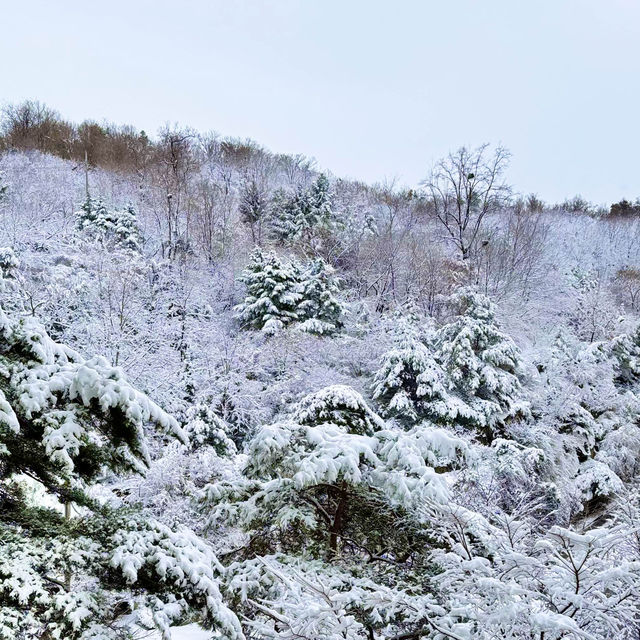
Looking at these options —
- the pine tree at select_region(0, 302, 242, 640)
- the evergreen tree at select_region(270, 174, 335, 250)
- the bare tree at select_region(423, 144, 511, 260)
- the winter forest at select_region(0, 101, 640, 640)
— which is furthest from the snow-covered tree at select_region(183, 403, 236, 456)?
the bare tree at select_region(423, 144, 511, 260)

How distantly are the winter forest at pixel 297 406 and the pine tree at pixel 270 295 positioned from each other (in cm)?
13

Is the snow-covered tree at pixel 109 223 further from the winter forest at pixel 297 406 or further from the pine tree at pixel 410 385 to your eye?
the pine tree at pixel 410 385

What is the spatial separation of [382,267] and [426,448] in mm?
18819

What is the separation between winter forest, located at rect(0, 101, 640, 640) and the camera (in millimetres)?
2846

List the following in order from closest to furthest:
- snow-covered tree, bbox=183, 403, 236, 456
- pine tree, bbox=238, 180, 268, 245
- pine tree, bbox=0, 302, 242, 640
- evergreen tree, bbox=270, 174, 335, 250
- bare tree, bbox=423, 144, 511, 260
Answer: pine tree, bbox=0, 302, 242, 640 → snow-covered tree, bbox=183, 403, 236, 456 → bare tree, bbox=423, 144, 511, 260 → evergreen tree, bbox=270, 174, 335, 250 → pine tree, bbox=238, 180, 268, 245

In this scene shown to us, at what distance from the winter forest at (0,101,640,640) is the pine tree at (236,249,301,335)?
13cm

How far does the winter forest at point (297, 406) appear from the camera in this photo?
285 centimetres

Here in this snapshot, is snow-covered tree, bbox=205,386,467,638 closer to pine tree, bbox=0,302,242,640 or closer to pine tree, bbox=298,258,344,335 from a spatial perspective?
pine tree, bbox=0,302,242,640

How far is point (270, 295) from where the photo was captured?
17250 mm

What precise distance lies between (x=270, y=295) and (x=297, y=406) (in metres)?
11.5

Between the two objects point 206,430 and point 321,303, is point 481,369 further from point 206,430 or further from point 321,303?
point 206,430

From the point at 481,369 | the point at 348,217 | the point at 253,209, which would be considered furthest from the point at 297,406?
the point at 348,217

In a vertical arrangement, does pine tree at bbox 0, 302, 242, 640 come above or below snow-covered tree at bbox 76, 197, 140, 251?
below

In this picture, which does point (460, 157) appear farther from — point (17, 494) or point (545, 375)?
point (17, 494)
